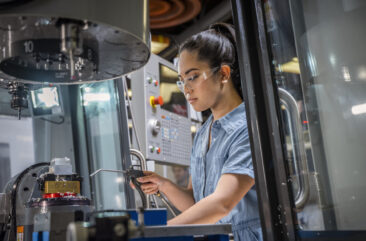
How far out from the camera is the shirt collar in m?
1.59

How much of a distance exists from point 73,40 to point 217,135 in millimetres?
935

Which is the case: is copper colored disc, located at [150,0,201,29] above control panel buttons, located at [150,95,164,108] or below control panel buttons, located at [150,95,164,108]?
above

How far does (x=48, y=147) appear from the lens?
8.57 feet

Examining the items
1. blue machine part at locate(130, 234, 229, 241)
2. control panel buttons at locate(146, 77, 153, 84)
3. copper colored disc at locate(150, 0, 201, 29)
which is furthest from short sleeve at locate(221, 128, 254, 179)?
copper colored disc at locate(150, 0, 201, 29)

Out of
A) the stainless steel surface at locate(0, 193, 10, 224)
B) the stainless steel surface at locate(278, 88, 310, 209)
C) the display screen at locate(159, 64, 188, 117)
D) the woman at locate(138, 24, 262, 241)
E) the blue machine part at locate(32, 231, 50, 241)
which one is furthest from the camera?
the display screen at locate(159, 64, 188, 117)

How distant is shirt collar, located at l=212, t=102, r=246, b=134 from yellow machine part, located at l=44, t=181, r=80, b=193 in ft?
2.06

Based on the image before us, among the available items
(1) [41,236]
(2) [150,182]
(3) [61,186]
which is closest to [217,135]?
(2) [150,182]

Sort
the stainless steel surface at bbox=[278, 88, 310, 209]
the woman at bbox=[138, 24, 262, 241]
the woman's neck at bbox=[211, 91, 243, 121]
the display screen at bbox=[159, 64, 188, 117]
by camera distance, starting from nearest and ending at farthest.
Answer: the stainless steel surface at bbox=[278, 88, 310, 209] < the woman at bbox=[138, 24, 262, 241] < the woman's neck at bbox=[211, 91, 243, 121] < the display screen at bbox=[159, 64, 188, 117]

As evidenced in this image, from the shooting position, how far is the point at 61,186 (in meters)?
1.20

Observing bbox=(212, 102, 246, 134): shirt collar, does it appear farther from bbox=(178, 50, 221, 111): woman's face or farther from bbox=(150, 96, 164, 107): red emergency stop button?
bbox=(150, 96, 164, 107): red emergency stop button

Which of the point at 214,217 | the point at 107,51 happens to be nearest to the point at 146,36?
the point at 107,51

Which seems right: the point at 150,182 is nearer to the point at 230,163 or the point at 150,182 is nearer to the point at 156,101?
the point at 230,163

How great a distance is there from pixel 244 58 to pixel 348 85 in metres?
0.29

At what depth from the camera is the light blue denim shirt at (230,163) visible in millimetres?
1450
